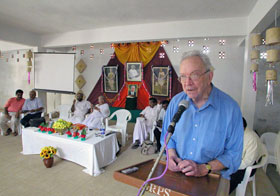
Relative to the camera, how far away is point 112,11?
12.6ft

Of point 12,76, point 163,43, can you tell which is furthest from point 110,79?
point 12,76

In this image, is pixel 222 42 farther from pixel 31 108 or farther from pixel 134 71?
pixel 31 108

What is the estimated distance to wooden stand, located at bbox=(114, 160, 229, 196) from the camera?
2.52ft

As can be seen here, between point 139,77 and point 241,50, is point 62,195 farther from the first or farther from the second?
point 241,50

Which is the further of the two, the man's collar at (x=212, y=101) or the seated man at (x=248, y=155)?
the seated man at (x=248, y=155)

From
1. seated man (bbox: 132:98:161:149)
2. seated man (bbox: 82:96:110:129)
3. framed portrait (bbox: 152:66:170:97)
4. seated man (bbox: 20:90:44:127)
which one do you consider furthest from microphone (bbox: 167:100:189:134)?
framed portrait (bbox: 152:66:170:97)

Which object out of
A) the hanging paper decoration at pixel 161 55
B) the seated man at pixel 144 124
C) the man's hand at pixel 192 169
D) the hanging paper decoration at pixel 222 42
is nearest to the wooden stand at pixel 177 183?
the man's hand at pixel 192 169

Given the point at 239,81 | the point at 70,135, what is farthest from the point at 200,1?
the point at 70,135

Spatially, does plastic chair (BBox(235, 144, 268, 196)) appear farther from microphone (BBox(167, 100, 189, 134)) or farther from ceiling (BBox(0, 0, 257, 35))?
ceiling (BBox(0, 0, 257, 35))

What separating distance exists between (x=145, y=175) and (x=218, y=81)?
211 inches

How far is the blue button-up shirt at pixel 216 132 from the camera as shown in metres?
1.05

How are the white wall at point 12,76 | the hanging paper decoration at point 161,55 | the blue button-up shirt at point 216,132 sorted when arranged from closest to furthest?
the blue button-up shirt at point 216,132
the hanging paper decoration at point 161,55
the white wall at point 12,76

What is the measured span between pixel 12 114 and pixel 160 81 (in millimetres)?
4647

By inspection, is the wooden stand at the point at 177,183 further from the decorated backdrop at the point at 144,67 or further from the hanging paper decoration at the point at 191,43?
the hanging paper decoration at the point at 191,43
